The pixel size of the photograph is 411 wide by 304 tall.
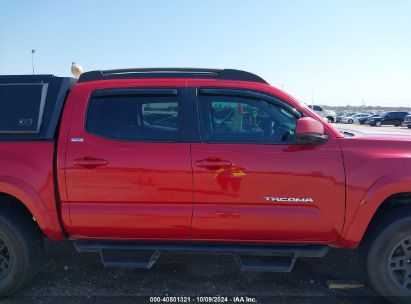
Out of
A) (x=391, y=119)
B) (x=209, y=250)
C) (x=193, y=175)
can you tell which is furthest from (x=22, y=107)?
(x=391, y=119)

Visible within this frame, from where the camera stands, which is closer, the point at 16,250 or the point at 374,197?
the point at 374,197

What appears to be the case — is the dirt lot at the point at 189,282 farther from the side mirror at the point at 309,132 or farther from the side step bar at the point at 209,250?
the side mirror at the point at 309,132

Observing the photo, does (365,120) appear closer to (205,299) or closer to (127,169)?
(205,299)

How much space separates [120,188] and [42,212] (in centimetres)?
73

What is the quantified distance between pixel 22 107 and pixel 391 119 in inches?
1659

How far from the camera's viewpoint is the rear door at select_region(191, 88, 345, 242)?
10.00ft

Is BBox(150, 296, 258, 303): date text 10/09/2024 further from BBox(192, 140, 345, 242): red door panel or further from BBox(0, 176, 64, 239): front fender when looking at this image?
BBox(0, 176, 64, 239): front fender

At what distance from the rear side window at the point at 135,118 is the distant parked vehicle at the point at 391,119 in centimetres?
4116

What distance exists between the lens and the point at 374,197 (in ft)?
9.89

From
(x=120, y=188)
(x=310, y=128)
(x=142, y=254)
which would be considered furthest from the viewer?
(x=142, y=254)

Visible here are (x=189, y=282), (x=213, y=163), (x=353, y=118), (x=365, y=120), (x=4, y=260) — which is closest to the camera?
(x=213, y=163)

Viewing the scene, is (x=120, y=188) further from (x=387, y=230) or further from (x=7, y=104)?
(x=387, y=230)

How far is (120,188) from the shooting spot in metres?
3.12

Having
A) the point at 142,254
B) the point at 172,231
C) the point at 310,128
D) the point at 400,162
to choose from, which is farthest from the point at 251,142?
the point at 142,254
